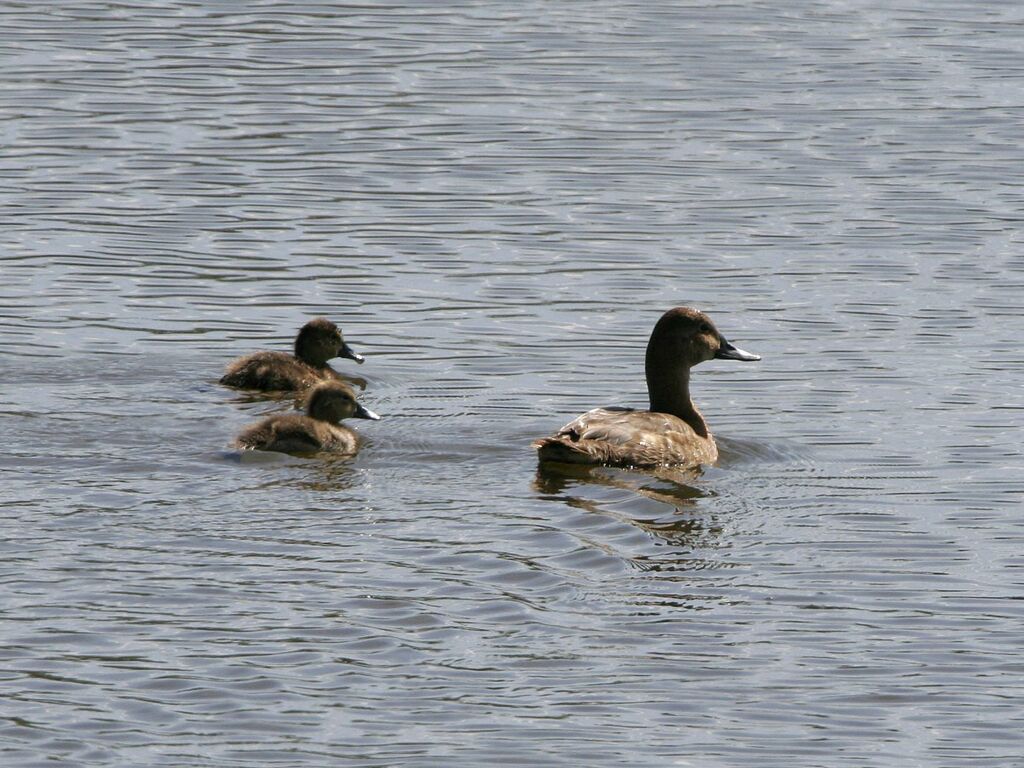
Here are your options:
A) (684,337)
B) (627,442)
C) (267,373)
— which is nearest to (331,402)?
(267,373)

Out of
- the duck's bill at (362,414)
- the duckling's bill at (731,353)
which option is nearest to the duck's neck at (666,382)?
the duckling's bill at (731,353)

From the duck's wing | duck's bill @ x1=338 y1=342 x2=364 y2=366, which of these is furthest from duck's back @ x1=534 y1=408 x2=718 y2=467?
duck's bill @ x1=338 y1=342 x2=364 y2=366

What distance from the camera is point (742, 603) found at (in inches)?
374

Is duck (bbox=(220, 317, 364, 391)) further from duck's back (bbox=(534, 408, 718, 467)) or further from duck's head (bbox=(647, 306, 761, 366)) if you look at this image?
duck's back (bbox=(534, 408, 718, 467))

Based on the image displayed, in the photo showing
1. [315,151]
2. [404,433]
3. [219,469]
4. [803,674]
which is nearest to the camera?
[803,674]

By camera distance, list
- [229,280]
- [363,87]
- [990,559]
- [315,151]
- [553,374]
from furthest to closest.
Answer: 1. [363,87]
2. [315,151]
3. [229,280]
4. [553,374]
5. [990,559]

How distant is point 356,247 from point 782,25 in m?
9.03

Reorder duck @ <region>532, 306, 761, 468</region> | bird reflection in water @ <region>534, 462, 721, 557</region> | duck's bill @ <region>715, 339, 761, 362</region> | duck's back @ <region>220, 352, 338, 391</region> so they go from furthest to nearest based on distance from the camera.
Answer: duck's back @ <region>220, 352, 338, 391</region> → duck's bill @ <region>715, 339, 761, 362</region> → duck @ <region>532, 306, 761, 468</region> → bird reflection in water @ <region>534, 462, 721, 557</region>

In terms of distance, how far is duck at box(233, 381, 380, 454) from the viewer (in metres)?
11.9

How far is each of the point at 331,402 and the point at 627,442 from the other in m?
1.69

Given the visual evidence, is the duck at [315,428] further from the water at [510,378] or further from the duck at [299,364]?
the duck at [299,364]

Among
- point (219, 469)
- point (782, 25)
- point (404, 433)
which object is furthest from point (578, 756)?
point (782, 25)

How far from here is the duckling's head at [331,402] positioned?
486 inches

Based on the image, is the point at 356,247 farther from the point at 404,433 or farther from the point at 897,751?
the point at 897,751
